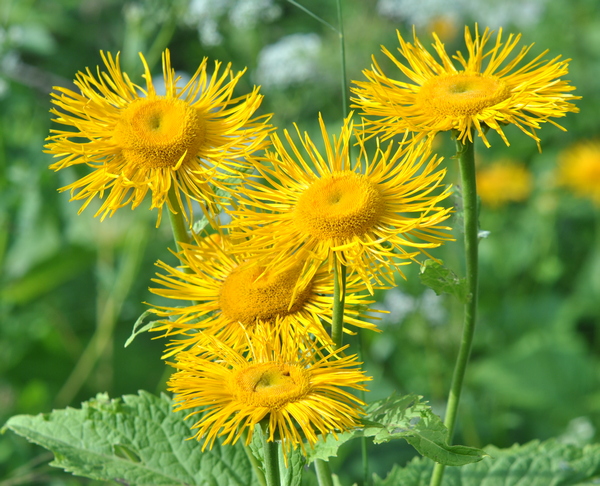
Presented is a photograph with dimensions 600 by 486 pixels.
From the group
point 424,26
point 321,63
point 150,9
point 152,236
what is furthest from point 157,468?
point 424,26

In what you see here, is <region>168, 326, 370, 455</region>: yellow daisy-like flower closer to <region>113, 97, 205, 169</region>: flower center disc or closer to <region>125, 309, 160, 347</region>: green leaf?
<region>125, 309, 160, 347</region>: green leaf

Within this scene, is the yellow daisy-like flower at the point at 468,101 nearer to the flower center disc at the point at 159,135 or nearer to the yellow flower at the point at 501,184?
the flower center disc at the point at 159,135

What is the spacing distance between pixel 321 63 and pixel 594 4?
1.98 m

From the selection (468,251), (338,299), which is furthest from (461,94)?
(338,299)

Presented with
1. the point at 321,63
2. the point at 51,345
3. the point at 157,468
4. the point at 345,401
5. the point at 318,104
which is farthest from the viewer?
the point at 318,104

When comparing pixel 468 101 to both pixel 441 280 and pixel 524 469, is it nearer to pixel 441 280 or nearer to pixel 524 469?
pixel 441 280

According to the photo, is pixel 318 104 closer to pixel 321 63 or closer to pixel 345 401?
pixel 321 63

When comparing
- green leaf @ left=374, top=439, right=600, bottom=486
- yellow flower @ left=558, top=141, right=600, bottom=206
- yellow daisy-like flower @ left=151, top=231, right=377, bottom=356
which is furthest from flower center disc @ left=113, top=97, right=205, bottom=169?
yellow flower @ left=558, top=141, right=600, bottom=206

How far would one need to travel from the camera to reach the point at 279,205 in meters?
0.83

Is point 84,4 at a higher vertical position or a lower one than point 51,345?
higher

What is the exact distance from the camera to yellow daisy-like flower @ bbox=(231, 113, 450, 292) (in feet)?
2.52

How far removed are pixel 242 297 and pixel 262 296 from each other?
0.08ft

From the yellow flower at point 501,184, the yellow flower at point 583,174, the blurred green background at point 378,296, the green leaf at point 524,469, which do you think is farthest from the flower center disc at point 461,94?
the yellow flower at point 583,174

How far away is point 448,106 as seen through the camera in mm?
818
